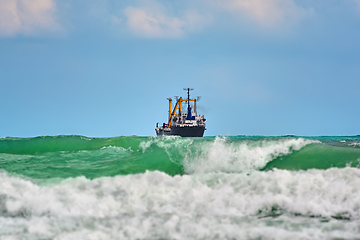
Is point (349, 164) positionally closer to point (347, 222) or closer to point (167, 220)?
point (347, 222)

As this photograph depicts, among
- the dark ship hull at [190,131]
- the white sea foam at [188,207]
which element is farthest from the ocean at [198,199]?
the dark ship hull at [190,131]

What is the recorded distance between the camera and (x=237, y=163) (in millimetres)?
11422

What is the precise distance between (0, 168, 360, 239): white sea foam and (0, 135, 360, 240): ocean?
2 cm

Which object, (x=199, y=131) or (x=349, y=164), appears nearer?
(x=349, y=164)

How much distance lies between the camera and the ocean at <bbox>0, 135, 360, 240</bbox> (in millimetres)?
6051

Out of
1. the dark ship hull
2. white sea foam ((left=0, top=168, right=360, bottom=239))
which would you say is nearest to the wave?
white sea foam ((left=0, top=168, right=360, bottom=239))

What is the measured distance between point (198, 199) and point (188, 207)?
0.45m

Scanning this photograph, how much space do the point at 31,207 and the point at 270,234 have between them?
495 cm

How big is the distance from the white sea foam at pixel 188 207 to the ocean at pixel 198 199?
0.06ft

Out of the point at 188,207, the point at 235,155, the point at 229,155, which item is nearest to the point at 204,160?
the point at 229,155

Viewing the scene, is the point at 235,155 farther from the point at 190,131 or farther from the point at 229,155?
the point at 190,131

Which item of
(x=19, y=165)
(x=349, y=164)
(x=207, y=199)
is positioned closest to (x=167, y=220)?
(x=207, y=199)

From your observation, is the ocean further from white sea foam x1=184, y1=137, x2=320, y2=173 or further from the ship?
the ship

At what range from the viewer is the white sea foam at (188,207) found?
5.98 m
